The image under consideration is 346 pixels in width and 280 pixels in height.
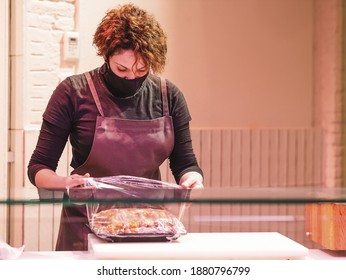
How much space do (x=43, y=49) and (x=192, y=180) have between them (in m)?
2.08

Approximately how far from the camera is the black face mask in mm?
2336

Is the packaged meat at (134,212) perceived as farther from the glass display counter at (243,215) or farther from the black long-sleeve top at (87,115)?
the black long-sleeve top at (87,115)

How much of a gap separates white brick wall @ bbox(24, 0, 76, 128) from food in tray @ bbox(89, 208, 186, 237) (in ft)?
7.81

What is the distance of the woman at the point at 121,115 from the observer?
2242 mm

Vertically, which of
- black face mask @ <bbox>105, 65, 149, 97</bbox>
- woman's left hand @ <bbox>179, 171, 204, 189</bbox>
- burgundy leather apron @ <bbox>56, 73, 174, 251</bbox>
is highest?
black face mask @ <bbox>105, 65, 149, 97</bbox>

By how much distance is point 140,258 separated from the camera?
1.51 meters

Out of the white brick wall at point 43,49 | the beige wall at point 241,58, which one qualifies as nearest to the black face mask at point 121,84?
the white brick wall at point 43,49

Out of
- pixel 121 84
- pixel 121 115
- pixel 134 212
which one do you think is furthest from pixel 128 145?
pixel 134 212

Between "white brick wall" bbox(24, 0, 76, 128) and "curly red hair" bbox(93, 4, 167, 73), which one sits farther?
"white brick wall" bbox(24, 0, 76, 128)

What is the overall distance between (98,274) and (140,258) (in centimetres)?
11

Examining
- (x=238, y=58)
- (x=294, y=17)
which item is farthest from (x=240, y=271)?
(x=294, y=17)

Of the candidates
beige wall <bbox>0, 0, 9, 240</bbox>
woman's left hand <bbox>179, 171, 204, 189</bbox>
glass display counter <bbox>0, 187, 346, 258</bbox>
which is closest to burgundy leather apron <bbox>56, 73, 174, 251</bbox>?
woman's left hand <bbox>179, 171, 204, 189</bbox>

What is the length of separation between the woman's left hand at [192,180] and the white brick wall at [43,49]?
182cm

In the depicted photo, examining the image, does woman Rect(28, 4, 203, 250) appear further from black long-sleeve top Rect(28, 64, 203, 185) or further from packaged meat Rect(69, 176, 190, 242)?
packaged meat Rect(69, 176, 190, 242)
